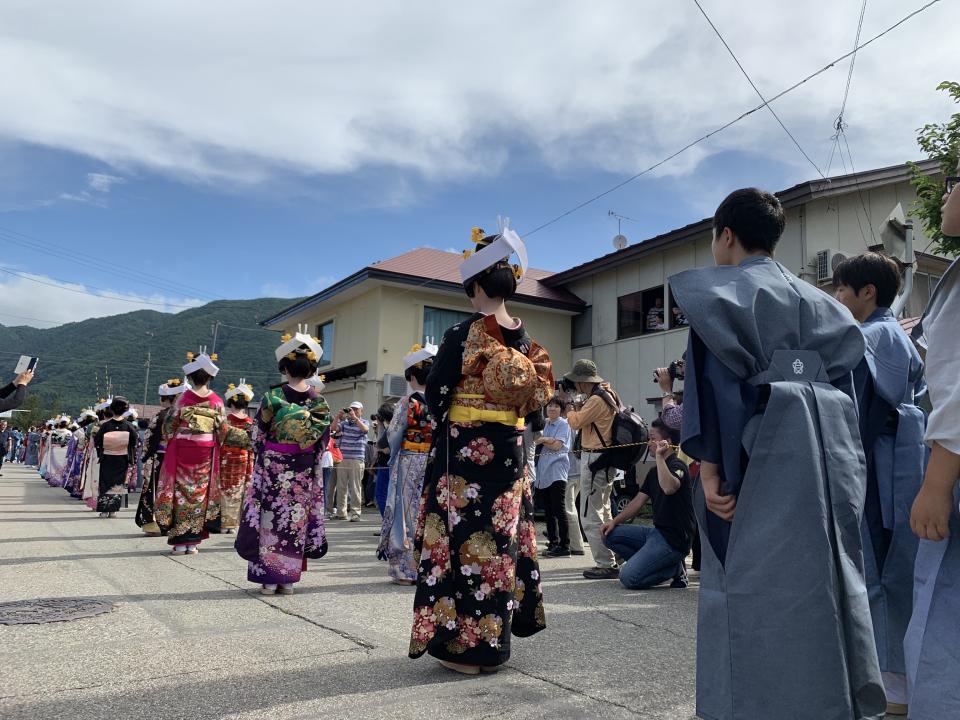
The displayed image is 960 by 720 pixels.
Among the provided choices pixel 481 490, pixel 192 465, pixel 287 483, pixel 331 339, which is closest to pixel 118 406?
pixel 192 465

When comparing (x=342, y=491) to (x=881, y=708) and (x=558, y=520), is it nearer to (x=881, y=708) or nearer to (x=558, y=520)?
(x=558, y=520)

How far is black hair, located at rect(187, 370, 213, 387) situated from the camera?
360 inches

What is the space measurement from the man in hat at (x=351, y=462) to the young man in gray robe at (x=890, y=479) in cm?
1089

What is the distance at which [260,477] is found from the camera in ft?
20.2

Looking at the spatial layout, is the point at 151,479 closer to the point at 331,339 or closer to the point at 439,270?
the point at 439,270

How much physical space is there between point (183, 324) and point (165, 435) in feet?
385

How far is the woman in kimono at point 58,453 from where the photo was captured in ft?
78.5

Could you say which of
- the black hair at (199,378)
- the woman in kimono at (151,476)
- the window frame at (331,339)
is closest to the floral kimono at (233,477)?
the woman in kimono at (151,476)

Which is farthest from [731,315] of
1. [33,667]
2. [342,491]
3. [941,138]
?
[342,491]

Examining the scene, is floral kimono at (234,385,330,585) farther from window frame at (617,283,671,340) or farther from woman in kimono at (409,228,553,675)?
window frame at (617,283,671,340)

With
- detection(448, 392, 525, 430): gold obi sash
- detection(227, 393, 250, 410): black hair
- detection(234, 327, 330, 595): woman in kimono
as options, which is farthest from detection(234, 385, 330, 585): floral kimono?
detection(227, 393, 250, 410): black hair

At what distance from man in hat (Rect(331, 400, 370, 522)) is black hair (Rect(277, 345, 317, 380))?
7090 mm

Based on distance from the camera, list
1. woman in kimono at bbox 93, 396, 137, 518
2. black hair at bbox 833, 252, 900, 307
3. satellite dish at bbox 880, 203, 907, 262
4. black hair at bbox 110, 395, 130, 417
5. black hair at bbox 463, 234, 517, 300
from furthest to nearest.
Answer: black hair at bbox 110, 395, 130, 417, woman in kimono at bbox 93, 396, 137, 518, satellite dish at bbox 880, 203, 907, 262, black hair at bbox 463, 234, 517, 300, black hair at bbox 833, 252, 900, 307

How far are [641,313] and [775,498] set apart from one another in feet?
56.3
